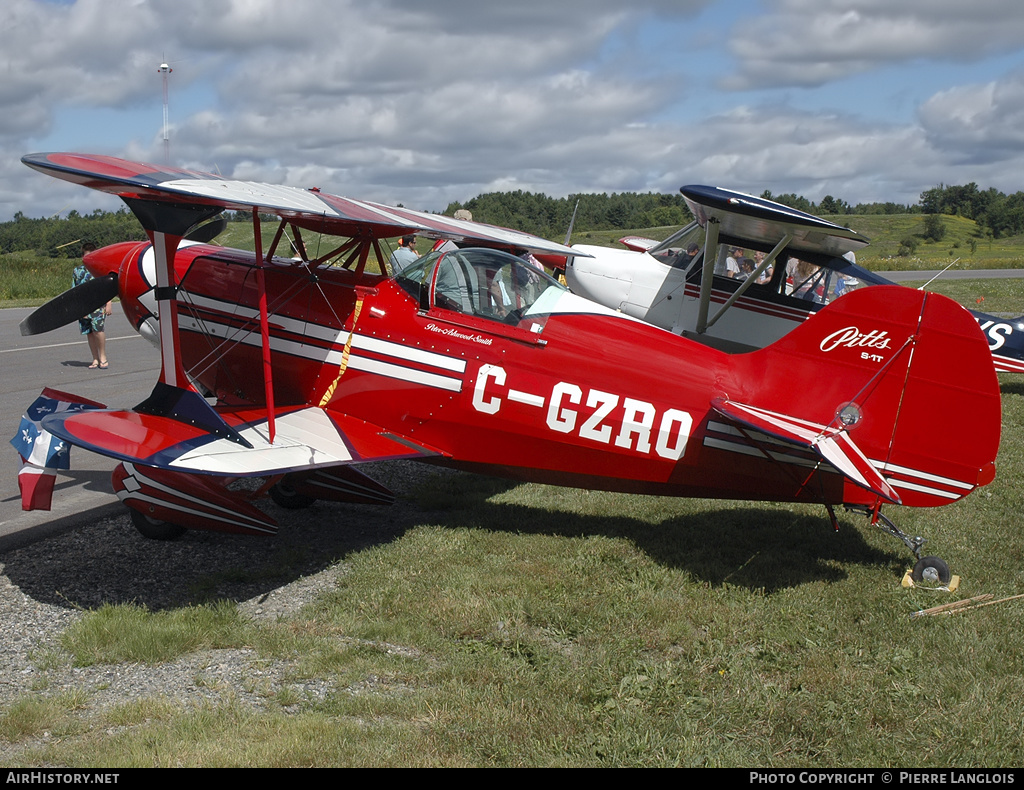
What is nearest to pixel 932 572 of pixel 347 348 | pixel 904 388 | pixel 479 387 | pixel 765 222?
pixel 904 388

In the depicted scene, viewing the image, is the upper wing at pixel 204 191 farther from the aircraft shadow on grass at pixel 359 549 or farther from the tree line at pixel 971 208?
the tree line at pixel 971 208

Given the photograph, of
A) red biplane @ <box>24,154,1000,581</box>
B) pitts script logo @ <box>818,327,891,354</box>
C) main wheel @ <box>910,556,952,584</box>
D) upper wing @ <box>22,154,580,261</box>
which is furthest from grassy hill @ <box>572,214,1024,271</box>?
main wheel @ <box>910,556,952,584</box>

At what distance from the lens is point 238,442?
16.9ft

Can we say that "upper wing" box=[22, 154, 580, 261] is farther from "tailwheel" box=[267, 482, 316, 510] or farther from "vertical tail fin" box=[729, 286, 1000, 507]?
"vertical tail fin" box=[729, 286, 1000, 507]

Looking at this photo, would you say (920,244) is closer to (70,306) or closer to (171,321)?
(70,306)

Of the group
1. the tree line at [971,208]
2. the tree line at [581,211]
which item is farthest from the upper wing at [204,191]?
the tree line at [971,208]

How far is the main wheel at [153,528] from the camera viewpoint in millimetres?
5574

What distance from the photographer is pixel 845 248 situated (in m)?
9.04

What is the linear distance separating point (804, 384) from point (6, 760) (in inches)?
176

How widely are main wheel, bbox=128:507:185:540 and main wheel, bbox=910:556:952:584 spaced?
4.73 meters

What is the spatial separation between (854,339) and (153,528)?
15.4 ft

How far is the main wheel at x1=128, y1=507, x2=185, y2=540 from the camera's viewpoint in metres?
5.57

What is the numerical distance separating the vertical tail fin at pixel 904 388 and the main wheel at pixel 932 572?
0.40 meters

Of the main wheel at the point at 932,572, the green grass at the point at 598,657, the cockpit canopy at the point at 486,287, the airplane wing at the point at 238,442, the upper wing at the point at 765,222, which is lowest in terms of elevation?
the green grass at the point at 598,657
